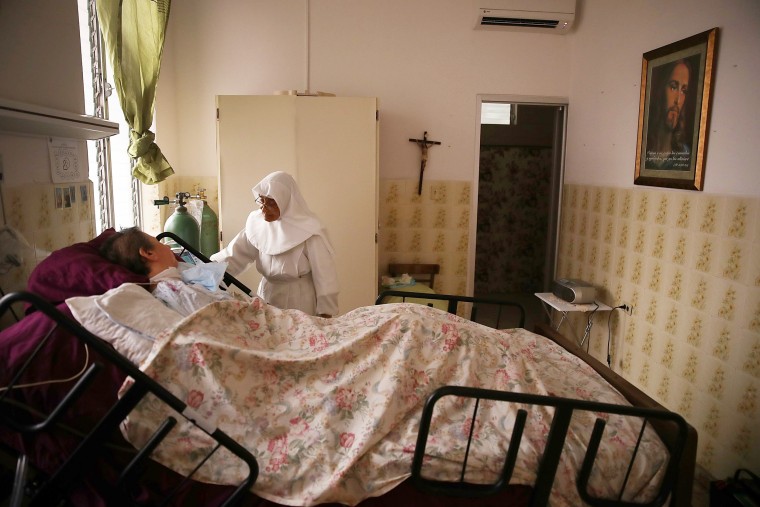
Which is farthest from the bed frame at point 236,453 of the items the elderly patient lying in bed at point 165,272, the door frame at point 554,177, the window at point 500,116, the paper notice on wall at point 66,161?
the window at point 500,116

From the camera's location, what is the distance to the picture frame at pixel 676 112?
2.64 metres

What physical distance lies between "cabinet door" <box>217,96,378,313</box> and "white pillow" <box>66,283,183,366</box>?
214 cm

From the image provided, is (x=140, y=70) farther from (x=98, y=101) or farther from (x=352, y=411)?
(x=352, y=411)

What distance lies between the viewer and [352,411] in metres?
1.50

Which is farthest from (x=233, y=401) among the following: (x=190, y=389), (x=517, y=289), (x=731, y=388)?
(x=517, y=289)

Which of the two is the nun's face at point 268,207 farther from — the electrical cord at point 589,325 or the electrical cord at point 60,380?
the electrical cord at point 589,325

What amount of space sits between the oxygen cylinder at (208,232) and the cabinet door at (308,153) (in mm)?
68

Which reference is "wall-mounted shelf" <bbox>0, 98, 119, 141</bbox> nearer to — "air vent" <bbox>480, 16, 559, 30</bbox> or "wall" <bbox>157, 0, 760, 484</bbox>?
"wall" <bbox>157, 0, 760, 484</bbox>

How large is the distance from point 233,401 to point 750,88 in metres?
2.56

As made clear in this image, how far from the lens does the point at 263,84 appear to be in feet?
13.0

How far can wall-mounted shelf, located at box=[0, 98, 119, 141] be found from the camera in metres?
1.47

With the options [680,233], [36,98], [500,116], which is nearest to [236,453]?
[36,98]

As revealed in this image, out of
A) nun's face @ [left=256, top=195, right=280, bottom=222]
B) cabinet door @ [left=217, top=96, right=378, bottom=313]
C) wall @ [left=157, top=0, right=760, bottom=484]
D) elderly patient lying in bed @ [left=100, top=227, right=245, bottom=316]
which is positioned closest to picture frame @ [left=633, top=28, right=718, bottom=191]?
wall @ [left=157, top=0, right=760, bottom=484]

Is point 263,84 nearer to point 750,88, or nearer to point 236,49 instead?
point 236,49
